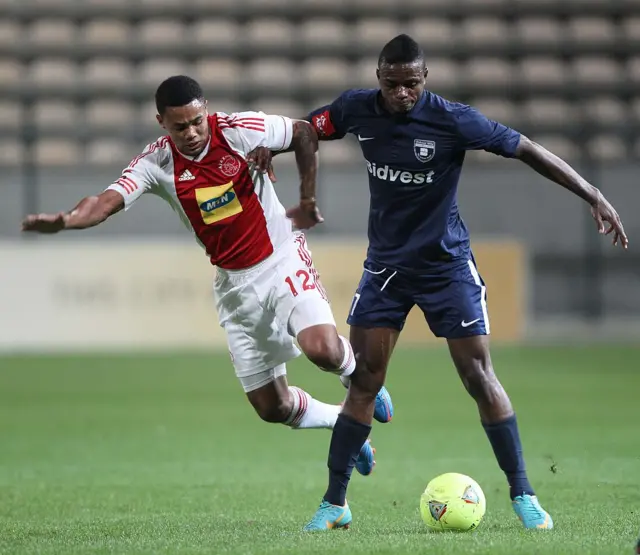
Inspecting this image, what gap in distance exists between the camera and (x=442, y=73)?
21125 millimetres

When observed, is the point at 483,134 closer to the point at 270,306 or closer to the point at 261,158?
the point at 261,158

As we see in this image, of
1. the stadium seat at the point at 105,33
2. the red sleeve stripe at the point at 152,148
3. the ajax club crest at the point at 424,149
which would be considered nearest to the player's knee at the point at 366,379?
the ajax club crest at the point at 424,149

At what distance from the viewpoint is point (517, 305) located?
1711 cm

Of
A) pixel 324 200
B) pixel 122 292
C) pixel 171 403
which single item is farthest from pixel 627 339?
pixel 171 403

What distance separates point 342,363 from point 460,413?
18.1 ft

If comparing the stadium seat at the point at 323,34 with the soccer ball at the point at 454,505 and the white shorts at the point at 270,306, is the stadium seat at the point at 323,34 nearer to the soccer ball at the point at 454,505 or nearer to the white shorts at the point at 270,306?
the white shorts at the point at 270,306

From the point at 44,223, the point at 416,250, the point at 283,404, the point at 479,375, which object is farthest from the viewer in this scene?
the point at 283,404

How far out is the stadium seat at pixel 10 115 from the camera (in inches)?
810

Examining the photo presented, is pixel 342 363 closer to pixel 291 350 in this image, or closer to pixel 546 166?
pixel 291 350

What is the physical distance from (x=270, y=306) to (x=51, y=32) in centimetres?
1673

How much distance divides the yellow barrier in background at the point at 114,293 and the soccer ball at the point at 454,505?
10.9m

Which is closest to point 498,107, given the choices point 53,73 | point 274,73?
point 274,73

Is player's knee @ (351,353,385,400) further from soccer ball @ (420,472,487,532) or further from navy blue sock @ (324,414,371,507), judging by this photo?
soccer ball @ (420,472,487,532)

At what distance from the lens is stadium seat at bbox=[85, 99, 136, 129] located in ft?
68.1
